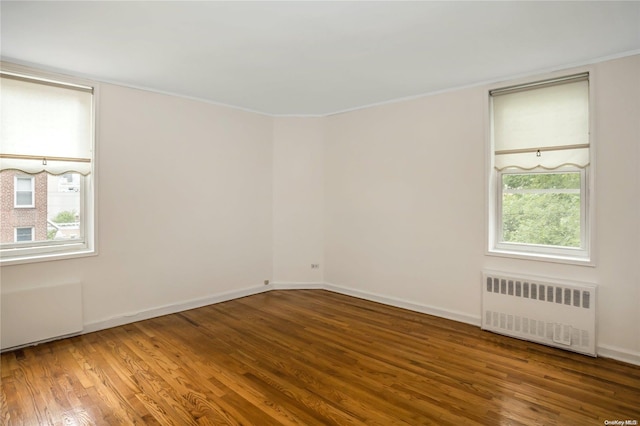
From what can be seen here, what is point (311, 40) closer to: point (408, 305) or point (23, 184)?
point (23, 184)

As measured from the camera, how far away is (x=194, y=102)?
484cm

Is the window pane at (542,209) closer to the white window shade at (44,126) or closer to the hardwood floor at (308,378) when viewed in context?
the hardwood floor at (308,378)

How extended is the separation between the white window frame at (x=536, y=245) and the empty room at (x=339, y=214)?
0.03 m

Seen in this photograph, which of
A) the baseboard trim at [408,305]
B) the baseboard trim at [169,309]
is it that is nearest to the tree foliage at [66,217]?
the baseboard trim at [169,309]

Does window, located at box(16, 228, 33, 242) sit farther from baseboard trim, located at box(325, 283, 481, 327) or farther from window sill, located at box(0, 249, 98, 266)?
baseboard trim, located at box(325, 283, 481, 327)

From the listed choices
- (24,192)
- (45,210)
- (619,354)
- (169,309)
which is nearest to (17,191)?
(24,192)

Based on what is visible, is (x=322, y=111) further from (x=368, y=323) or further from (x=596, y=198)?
(x=596, y=198)

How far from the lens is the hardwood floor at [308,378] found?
2.49 metres

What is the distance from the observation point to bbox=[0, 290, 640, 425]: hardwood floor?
2.49 meters

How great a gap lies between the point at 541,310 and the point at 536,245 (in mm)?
713

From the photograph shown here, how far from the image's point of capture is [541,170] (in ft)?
12.7

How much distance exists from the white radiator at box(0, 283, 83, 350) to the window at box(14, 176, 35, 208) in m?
0.89

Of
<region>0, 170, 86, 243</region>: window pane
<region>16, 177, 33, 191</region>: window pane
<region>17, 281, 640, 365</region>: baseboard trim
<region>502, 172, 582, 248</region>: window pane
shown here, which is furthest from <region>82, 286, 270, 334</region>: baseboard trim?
<region>502, 172, 582, 248</region>: window pane

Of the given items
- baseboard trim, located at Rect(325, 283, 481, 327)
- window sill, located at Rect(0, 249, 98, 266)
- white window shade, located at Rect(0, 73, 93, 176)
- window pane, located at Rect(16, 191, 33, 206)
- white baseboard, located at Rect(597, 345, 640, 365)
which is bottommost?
white baseboard, located at Rect(597, 345, 640, 365)
